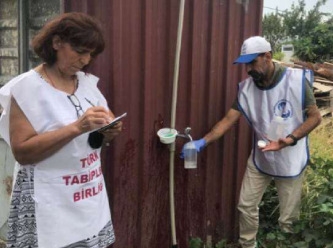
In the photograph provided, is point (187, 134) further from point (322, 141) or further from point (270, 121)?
point (322, 141)

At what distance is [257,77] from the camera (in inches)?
139

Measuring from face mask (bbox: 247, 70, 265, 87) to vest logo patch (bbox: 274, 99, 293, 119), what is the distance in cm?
21

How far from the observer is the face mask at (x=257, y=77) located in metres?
3.50

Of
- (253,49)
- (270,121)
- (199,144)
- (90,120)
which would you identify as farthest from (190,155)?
(90,120)

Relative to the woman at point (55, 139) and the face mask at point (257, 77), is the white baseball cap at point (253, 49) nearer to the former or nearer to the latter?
the face mask at point (257, 77)

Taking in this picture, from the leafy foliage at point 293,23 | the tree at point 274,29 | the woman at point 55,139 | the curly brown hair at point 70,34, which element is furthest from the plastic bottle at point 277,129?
the tree at point 274,29

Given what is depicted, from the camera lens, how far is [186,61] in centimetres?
353

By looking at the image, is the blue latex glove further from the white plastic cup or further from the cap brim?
the cap brim

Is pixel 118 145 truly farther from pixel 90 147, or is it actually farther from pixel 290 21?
pixel 290 21

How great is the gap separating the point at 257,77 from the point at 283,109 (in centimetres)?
34

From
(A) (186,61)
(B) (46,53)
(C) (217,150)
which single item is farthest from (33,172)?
(C) (217,150)

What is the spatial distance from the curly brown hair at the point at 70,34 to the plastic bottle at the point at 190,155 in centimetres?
147

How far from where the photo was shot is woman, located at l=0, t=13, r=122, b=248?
1971 mm

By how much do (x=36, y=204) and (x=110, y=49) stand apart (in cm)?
125
